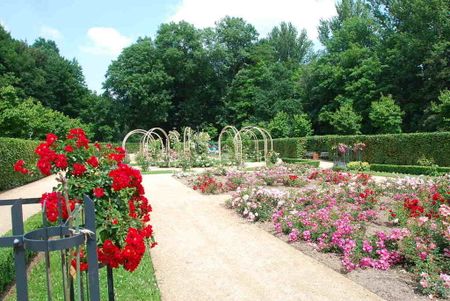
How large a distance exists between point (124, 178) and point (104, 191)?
31 cm

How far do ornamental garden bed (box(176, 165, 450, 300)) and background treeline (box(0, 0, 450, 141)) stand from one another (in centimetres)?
1926

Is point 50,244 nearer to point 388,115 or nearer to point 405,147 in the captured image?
point 405,147

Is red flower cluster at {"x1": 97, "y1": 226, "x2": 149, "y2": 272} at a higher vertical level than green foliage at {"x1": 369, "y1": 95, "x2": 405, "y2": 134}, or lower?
lower

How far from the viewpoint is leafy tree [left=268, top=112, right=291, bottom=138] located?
118 ft

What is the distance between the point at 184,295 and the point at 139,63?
40.7 metres

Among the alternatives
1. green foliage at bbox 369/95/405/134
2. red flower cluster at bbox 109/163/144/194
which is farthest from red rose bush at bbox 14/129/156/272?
green foliage at bbox 369/95/405/134

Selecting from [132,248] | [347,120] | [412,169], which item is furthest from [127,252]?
[347,120]

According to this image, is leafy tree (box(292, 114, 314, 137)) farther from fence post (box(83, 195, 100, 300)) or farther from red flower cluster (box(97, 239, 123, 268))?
fence post (box(83, 195, 100, 300))

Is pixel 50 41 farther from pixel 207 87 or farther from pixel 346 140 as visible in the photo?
pixel 346 140

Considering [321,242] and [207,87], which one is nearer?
[321,242]

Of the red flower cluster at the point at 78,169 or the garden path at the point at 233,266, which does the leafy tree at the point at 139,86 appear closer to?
the garden path at the point at 233,266

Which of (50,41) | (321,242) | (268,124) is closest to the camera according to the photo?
(321,242)

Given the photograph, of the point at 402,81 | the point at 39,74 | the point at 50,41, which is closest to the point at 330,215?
the point at 402,81

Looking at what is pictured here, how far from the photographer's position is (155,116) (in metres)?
43.0
